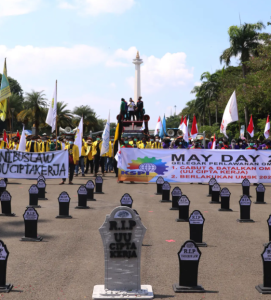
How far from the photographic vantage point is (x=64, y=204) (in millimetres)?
10844

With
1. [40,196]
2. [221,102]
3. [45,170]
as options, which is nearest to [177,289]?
[40,196]

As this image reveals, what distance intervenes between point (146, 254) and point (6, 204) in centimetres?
481

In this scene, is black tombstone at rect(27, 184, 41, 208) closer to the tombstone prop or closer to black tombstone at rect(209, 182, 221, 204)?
the tombstone prop

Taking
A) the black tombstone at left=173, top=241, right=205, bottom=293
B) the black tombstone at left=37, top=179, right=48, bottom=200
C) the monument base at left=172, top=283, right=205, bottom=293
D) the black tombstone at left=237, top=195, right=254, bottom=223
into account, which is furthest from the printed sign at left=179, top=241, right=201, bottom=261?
the black tombstone at left=37, top=179, right=48, bottom=200

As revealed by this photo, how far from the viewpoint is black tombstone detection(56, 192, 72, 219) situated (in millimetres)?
10805

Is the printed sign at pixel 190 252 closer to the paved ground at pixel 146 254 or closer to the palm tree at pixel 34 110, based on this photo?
the paved ground at pixel 146 254

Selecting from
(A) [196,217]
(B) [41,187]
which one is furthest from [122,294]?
(B) [41,187]

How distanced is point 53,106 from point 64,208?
35.3ft

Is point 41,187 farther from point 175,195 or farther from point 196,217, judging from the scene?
point 196,217

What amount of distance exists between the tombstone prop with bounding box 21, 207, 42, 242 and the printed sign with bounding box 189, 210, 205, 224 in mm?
2667

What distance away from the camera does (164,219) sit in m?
10.9

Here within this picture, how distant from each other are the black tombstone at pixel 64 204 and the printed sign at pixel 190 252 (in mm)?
5585

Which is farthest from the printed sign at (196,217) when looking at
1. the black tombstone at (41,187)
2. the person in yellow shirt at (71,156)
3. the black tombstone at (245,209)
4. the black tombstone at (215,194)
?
the person in yellow shirt at (71,156)

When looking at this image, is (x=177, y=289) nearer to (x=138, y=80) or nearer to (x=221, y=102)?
(x=221, y=102)
